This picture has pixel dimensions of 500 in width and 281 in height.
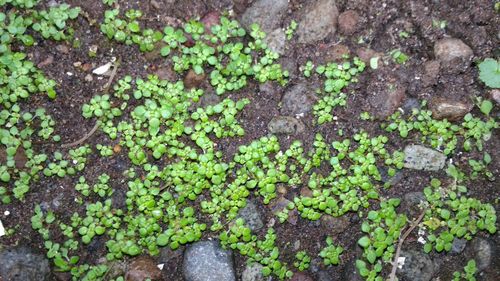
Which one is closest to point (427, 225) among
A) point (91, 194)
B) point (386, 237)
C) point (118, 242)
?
point (386, 237)

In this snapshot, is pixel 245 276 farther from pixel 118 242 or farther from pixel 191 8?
pixel 191 8

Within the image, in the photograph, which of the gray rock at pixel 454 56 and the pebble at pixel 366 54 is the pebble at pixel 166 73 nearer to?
the pebble at pixel 366 54

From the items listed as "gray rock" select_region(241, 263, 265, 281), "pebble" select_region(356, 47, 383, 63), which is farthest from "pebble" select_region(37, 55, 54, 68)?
"pebble" select_region(356, 47, 383, 63)

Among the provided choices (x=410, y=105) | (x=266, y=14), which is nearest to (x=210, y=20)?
(x=266, y=14)

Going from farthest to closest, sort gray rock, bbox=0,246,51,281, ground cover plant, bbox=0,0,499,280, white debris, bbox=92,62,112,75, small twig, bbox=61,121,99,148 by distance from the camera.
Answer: white debris, bbox=92,62,112,75 → small twig, bbox=61,121,99,148 → ground cover plant, bbox=0,0,499,280 → gray rock, bbox=0,246,51,281

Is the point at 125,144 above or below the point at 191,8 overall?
below

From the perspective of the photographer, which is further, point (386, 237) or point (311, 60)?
point (311, 60)

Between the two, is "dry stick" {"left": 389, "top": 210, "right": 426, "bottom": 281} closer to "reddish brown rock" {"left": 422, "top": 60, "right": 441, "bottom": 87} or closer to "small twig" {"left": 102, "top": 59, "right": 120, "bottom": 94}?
"reddish brown rock" {"left": 422, "top": 60, "right": 441, "bottom": 87}
